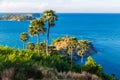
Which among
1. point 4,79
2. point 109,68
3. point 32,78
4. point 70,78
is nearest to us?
point 4,79

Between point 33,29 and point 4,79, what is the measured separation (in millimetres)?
60920

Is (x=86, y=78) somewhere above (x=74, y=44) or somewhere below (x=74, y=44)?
above

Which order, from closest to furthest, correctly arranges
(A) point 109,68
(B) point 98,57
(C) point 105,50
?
(A) point 109,68
(B) point 98,57
(C) point 105,50

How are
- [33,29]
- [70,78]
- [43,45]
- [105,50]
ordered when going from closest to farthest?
[70,78] → [33,29] → [43,45] → [105,50]

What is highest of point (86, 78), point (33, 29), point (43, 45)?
point (86, 78)

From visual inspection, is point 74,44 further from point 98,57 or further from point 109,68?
point 98,57

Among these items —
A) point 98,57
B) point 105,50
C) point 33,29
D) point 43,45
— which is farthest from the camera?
point 105,50

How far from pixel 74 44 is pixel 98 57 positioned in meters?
73.8

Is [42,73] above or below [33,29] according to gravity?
above

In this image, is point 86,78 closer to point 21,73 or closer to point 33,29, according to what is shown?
point 21,73

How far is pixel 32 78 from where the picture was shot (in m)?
20.3

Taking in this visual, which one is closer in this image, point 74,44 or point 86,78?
point 86,78

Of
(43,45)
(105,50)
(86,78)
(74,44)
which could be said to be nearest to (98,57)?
(105,50)

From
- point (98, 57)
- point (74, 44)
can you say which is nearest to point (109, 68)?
point (98, 57)
